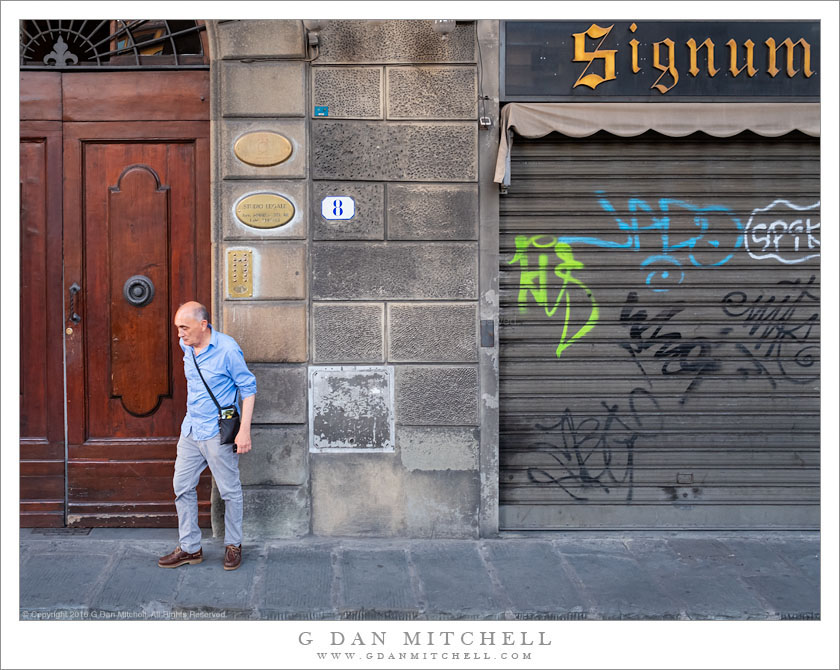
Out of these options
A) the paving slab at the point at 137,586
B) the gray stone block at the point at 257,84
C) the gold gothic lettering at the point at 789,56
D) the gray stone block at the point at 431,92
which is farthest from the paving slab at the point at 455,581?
the gold gothic lettering at the point at 789,56

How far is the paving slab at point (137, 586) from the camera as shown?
13.7 feet

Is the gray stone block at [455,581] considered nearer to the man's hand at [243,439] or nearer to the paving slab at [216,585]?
the paving slab at [216,585]

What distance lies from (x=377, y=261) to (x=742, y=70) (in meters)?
2.89

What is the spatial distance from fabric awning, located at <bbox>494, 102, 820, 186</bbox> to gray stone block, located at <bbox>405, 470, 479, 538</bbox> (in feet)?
6.88

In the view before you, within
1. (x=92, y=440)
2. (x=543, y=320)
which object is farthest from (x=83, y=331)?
(x=543, y=320)

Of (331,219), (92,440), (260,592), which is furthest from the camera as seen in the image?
(92,440)

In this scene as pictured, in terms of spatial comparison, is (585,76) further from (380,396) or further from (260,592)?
(260,592)

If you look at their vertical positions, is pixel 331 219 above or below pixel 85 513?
above

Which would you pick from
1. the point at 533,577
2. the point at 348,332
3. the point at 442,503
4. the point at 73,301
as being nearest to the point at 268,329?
the point at 348,332

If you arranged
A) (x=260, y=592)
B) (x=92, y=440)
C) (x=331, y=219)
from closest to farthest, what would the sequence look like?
(x=260, y=592), (x=331, y=219), (x=92, y=440)

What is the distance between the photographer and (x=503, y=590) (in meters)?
4.40

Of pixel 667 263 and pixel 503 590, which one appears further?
pixel 667 263

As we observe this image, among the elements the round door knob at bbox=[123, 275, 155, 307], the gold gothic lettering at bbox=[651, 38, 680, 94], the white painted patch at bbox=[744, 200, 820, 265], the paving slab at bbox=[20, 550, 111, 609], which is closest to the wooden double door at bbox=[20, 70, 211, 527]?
the round door knob at bbox=[123, 275, 155, 307]

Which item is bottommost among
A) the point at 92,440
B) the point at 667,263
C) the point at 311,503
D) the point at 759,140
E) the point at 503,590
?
the point at 503,590
